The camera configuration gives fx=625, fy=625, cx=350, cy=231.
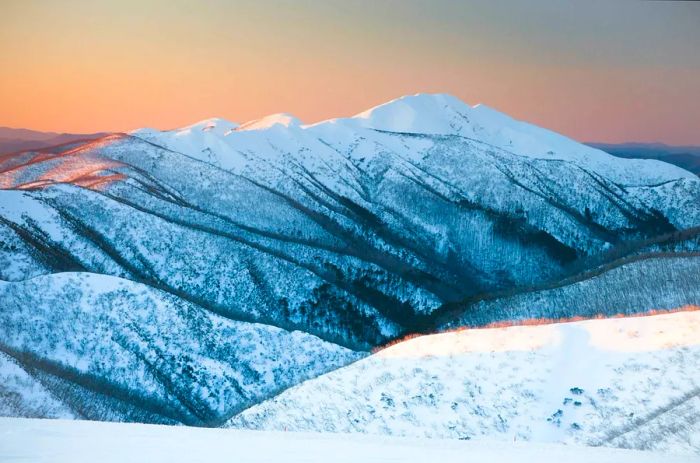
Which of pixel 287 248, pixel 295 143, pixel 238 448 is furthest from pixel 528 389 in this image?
pixel 295 143

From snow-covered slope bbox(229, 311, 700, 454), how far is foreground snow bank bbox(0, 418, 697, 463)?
6.30m

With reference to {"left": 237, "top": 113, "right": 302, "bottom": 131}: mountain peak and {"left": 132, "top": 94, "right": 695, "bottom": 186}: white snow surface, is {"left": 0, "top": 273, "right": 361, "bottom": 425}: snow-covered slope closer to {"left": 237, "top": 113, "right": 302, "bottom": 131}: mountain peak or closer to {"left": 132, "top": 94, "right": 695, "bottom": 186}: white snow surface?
{"left": 132, "top": 94, "right": 695, "bottom": 186}: white snow surface

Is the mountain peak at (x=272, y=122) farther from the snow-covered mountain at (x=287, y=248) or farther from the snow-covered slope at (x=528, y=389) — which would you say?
the snow-covered slope at (x=528, y=389)

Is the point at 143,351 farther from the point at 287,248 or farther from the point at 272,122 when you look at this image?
the point at 272,122

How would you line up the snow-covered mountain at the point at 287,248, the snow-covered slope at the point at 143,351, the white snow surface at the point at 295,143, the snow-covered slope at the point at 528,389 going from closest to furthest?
the snow-covered slope at the point at 528,389, the snow-covered slope at the point at 143,351, the snow-covered mountain at the point at 287,248, the white snow surface at the point at 295,143

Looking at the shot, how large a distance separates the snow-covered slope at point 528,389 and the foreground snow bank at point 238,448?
6.30m

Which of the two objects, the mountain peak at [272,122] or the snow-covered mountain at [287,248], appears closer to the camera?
the snow-covered mountain at [287,248]

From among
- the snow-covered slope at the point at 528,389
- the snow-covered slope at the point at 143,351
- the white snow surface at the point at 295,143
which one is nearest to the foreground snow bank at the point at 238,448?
the snow-covered slope at the point at 528,389

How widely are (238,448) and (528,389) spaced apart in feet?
42.4

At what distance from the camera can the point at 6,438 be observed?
1230 centimetres

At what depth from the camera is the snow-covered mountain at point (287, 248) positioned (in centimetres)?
4588

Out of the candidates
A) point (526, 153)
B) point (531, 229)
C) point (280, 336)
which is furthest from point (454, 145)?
point (280, 336)

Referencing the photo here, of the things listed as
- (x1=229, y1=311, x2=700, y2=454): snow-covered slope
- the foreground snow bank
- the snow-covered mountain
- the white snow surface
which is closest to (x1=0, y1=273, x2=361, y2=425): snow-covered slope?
the snow-covered mountain

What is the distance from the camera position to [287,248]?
97.6 m
